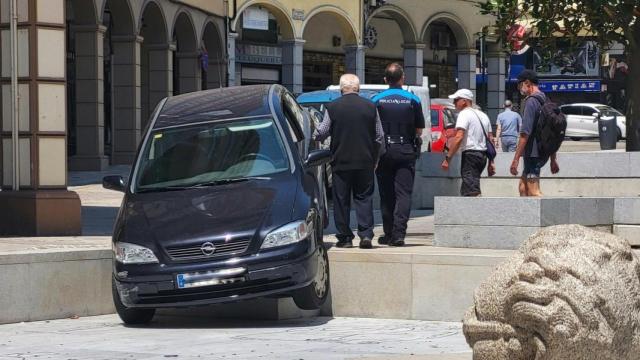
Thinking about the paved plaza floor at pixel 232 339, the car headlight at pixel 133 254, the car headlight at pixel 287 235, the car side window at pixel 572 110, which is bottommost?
the paved plaza floor at pixel 232 339

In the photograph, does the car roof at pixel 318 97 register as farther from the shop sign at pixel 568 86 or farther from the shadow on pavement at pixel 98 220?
the shop sign at pixel 568 86

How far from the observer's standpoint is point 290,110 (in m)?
13.4

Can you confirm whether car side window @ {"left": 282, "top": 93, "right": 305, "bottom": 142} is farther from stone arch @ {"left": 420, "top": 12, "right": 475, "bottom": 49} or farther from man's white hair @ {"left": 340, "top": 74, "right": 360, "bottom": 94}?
stone arch @ {"left": 420, "top": 12, "right": 475, "bottom": 49}

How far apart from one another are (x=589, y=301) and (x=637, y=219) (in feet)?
20.6

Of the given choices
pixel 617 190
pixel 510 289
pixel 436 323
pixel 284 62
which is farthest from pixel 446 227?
pixel 284 62

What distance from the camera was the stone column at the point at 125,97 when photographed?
112 ft

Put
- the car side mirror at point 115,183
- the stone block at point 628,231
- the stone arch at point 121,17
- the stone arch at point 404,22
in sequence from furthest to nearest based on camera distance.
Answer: the stone arch at point 404,22, the stone arch at point 121,17, the stone block at point 628,231, the car side mirror at point 115,183

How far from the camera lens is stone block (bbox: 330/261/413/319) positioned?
38.4ft

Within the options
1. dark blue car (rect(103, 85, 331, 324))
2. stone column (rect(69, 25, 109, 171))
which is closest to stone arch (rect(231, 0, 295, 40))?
stone column (rect(69, 25, 109, 171))

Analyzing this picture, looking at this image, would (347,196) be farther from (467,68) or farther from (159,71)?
(467,68)

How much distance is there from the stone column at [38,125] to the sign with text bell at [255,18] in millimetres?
29917

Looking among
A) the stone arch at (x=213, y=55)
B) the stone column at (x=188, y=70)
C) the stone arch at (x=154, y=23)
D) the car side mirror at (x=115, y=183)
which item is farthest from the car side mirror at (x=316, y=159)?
the stone arch at (x=213, y=55)

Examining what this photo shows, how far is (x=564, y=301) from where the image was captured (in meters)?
6.85

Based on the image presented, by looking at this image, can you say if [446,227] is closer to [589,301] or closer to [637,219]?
[637,219]
